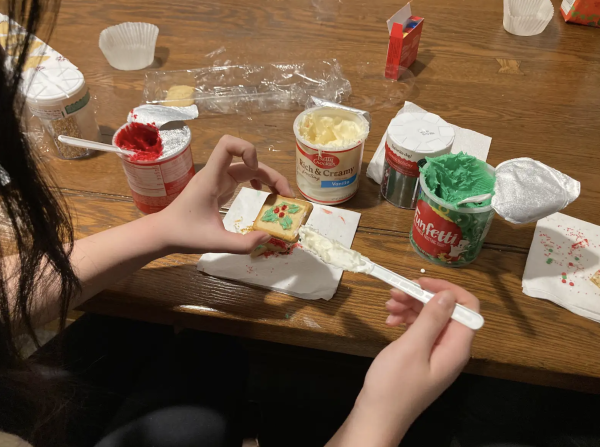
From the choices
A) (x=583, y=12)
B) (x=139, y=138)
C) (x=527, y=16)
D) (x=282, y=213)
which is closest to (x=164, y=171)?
(x=139, y=138)

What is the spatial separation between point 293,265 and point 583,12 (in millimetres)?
→ 1084

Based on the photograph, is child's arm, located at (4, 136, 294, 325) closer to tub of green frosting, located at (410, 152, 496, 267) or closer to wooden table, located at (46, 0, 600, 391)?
wooden table, located at (46, 0, 600, 391)

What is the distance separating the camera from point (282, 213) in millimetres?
719

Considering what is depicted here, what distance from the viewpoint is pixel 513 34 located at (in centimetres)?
121

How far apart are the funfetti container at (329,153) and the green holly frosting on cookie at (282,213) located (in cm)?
9

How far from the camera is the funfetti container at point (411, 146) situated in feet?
2.35

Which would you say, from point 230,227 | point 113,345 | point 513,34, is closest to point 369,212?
point 230,227

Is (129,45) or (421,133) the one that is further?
(129,45)

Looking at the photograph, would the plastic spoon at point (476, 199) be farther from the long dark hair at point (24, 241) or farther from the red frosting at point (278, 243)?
the long dark hair at point (24, 241)

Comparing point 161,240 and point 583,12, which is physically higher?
point 583,12

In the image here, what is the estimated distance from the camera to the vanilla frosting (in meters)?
0.79

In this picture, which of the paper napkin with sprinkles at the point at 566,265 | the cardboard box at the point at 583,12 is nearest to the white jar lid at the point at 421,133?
the paper napkin with sprinkles at the point at 566,265

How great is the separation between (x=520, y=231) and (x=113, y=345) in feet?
2.51

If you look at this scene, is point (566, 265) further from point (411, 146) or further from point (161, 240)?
point (161, 240)
